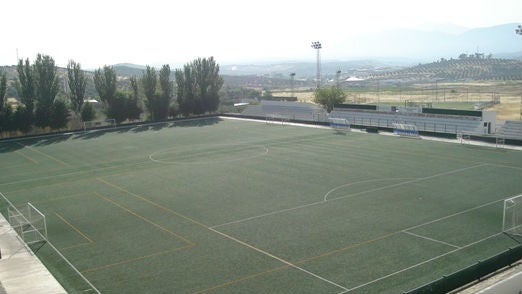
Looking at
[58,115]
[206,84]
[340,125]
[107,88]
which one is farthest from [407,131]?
[58,115]

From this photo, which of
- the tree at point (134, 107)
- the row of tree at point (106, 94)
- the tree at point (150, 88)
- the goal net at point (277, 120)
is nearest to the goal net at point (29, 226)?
the row of tree at point (106, 94)

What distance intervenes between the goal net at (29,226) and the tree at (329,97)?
57.1m

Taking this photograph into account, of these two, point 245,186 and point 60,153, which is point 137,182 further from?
point 60,153

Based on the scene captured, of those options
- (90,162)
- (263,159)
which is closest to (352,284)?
(263,159)

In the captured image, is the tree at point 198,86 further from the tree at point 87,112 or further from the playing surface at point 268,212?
the playing surface at point 268,212

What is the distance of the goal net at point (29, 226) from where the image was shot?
24.7 m

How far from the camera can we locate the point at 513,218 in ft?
78.2

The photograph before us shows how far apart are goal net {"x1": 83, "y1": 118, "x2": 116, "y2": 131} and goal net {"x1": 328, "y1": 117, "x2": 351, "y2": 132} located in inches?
1233

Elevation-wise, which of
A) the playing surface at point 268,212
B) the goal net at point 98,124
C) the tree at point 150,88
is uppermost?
the tree at point 150,88

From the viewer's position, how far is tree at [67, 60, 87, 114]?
70375 millimetres

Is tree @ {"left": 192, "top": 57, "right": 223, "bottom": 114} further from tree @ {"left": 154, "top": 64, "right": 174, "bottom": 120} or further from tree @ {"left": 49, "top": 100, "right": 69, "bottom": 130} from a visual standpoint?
tree @ {"left": 49, "top": 100, "right": 69, "bottom": 130}

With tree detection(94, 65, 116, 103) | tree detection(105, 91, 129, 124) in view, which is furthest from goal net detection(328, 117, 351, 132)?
tree detection(94, 65, 116, 103)

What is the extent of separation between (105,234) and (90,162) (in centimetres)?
2201

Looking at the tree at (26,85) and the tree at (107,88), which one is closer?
the tree at (26,85)
